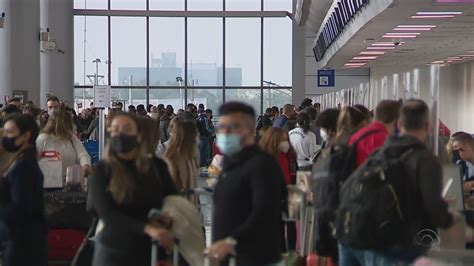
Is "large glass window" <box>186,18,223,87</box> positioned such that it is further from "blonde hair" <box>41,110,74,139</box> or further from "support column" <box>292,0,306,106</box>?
"blonde hair" <box>41,110,74,139</box>

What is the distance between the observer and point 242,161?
4.05 meters

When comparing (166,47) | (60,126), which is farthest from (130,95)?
(60,126)

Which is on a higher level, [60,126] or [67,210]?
[60,126]

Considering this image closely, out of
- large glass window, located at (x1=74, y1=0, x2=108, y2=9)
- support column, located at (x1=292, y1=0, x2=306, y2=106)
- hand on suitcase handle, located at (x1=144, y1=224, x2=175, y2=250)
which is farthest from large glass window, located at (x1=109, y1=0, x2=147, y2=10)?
hand on suitcase handle, located at (x1=144, y1=224, x2=175, y2=250)

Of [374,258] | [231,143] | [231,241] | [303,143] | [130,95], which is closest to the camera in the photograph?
[231,241]

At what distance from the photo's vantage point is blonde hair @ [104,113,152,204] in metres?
4.18

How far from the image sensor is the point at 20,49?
735 inches

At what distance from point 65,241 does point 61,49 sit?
24001mm

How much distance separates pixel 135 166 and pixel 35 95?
1556 cm

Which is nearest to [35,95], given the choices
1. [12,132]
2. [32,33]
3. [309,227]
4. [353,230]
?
[32,33]

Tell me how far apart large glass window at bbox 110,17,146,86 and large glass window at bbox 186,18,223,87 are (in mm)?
1840

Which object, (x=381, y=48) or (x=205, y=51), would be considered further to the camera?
(x=205, y=51)

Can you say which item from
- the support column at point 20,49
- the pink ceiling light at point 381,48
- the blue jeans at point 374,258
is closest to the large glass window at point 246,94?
the pink ceiling light at point 381,48

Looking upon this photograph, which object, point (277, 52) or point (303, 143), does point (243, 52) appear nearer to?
point (277, 52)
